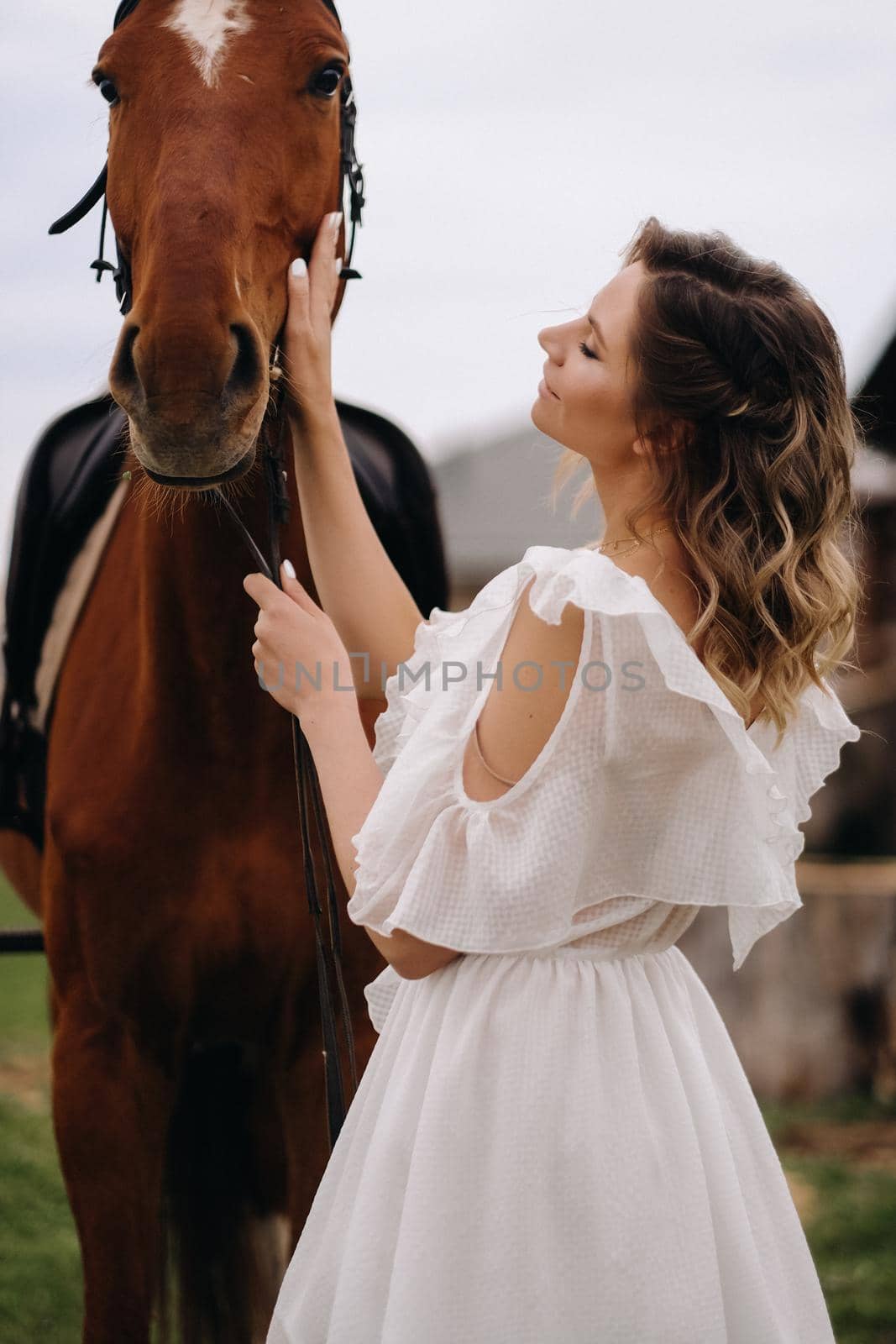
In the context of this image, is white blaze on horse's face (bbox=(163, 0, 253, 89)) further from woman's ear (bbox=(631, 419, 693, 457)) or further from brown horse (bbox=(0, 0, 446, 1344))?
woman's ear (bbox=(631, 419, 693, 457))

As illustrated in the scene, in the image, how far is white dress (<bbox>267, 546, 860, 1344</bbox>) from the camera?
1.21m

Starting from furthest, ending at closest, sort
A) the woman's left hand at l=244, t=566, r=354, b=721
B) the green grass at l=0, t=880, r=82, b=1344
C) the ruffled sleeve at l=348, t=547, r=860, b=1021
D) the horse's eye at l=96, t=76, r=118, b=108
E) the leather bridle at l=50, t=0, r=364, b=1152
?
the green grass at l=0, t=880, r=82, b=1344 < the horse's eye at l=96, t=76, r=118, b=108 < the leather bridle at l=50, t=0, r=364, b=1152 < the woman's left hand at l=244, t=566, r=354, b=721 < the ruffled sleeve at l=348, t=547, r=860, b=1021

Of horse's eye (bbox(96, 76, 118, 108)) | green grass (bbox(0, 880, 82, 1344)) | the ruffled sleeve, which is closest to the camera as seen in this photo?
the ruffled sleeve

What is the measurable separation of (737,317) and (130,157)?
0.82 m

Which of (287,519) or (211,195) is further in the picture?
(287,519)

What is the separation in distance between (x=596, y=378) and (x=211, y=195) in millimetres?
527

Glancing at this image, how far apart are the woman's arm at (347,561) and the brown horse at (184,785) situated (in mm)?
129

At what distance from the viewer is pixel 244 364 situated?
1472mm

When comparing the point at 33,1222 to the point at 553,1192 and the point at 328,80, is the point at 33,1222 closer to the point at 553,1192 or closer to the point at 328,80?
the point at 553,1192

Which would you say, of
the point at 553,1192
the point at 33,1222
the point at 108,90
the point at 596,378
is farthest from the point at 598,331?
the point at 33,1222

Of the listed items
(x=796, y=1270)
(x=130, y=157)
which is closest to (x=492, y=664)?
(x=796, y=1270)

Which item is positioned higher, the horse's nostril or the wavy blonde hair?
the horse's nostril

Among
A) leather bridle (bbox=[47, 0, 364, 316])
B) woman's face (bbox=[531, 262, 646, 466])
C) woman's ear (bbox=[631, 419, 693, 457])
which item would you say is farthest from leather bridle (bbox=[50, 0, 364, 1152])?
woman's ear (bbox=[631, 419, 693, 457])

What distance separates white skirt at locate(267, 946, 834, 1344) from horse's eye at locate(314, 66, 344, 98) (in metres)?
1.19
